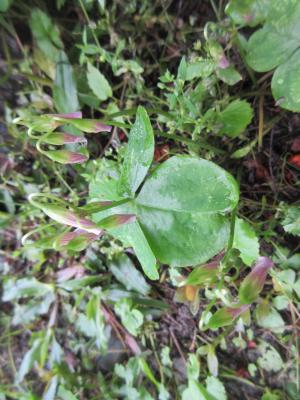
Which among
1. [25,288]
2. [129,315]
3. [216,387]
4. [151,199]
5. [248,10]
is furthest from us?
[25,288]

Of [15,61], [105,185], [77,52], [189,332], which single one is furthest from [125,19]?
[189,332]

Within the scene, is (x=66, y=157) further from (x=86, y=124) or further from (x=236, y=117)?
(x=236, y=117)

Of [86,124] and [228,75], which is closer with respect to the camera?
[86,124]

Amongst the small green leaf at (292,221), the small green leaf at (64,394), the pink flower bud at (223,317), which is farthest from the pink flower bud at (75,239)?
the small green leaf at (64,394)

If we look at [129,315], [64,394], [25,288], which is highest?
[129,315]

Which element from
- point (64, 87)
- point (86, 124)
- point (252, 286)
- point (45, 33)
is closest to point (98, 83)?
point (64, 87)

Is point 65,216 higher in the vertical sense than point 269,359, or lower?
higher

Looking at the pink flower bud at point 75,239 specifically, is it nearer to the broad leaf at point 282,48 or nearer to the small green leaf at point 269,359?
the broad leaf at point 282,48

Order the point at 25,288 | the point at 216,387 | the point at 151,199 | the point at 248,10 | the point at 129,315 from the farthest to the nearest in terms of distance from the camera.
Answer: the point at 25,288
the point at 129,315
the point at 216,387
the point at 248,10
the point at 151,199
